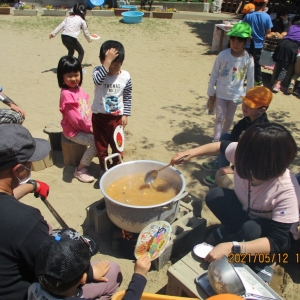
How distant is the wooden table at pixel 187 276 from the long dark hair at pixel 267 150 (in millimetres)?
677

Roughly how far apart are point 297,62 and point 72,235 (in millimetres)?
6330

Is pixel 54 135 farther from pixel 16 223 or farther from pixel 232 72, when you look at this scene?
pixel 16 223

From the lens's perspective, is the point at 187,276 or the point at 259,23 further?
the point at 259,23

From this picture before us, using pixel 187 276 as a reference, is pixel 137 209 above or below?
above

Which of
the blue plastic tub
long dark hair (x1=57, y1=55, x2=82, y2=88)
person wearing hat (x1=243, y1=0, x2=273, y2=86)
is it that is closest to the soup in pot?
long dark hair (x1=57, y1=55, x2=82, y2=88)

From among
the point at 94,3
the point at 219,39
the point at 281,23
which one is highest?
the point at 94,3

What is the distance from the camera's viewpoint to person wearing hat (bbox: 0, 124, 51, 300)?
1.49 meters

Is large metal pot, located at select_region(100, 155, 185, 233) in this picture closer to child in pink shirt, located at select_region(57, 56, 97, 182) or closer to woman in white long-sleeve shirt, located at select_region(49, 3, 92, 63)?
child in pink shirt, located at select_region(57, 56, 97, 182)

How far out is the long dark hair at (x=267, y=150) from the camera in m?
2.02

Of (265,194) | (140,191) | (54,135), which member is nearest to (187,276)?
(265,194)

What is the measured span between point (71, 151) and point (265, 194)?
7.80 ft

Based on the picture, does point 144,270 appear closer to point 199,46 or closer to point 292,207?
point 292,207

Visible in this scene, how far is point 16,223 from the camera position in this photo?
149 cm

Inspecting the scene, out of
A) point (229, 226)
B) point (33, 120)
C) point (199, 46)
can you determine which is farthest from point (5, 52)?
point (229, 226)
